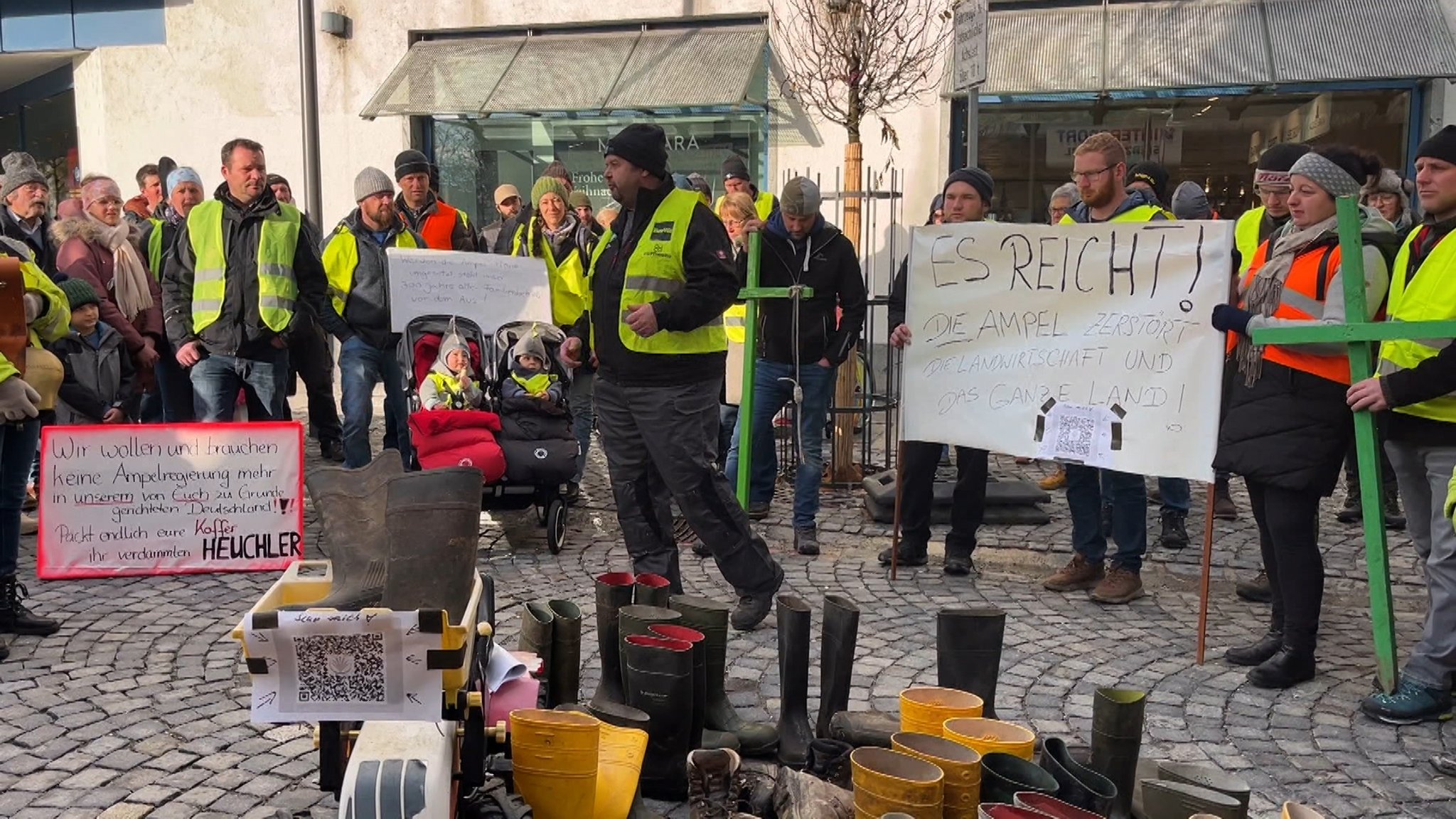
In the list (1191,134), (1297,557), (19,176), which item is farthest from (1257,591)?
(1191,134)

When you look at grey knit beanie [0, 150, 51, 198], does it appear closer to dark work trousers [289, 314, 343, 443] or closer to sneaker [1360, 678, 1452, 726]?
dark work trousers [289, 314, 343, 443]

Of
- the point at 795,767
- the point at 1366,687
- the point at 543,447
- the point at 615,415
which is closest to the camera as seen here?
the point at 795,767

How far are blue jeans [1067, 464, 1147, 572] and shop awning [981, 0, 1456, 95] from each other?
245 inches

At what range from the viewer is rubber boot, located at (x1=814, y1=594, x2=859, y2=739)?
4027 millimetres

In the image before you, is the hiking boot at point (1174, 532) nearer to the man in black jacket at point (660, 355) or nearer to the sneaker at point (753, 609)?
the sneaker at point (753, 609)

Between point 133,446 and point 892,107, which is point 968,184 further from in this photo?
point 892,107

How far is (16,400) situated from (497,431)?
249 centimetres

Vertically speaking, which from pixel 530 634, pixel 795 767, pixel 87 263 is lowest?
pixel 795 767

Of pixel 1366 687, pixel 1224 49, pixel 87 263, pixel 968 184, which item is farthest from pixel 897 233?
pixel 1366 687

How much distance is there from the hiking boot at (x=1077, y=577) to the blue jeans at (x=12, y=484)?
15.5ft

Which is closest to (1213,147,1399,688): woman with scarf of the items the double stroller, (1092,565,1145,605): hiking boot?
(1092,565,1145,605): hiking boot

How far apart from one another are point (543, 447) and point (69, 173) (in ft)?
43.1

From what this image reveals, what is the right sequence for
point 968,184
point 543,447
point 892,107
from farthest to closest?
point 892,107 → point 543,447 → point 968,184

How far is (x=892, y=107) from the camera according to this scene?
12.8 m
